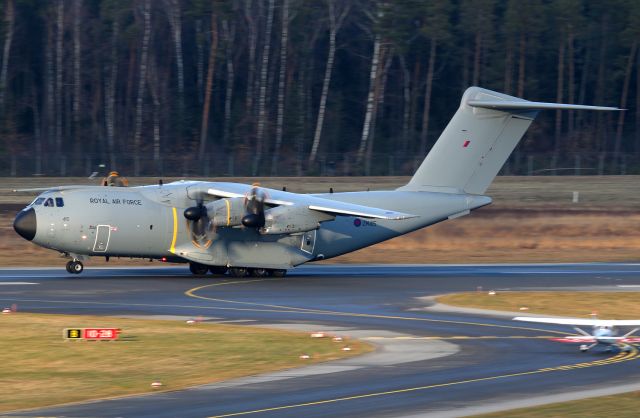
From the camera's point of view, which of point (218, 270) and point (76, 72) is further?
point (76, 72)

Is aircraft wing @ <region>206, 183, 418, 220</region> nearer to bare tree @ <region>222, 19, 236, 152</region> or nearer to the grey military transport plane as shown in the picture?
the grey military transport plane

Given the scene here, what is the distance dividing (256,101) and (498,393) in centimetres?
6350

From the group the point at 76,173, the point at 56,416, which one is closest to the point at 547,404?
the point at 56,416

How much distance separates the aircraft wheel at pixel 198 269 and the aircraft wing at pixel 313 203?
2.51m

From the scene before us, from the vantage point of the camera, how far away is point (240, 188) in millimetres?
31609

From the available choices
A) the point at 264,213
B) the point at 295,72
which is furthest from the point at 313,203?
the point at 295,72

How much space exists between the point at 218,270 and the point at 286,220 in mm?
3327

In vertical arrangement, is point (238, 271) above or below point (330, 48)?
below

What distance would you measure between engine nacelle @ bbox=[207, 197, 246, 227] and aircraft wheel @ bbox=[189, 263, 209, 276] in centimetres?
217

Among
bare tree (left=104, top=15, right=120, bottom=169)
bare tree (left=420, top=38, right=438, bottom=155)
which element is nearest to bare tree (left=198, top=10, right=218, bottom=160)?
bare tree (left=104, top=15, right=120, bottom=169)

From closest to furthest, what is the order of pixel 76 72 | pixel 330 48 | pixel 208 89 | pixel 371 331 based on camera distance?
pixel 371 331 → pixel 208 89 → pixel 76 72 → pixel 330 48

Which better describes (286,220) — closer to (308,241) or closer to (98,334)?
(308,241)

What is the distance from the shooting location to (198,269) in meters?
32.5

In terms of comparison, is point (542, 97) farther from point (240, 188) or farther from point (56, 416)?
point (56, 416)
